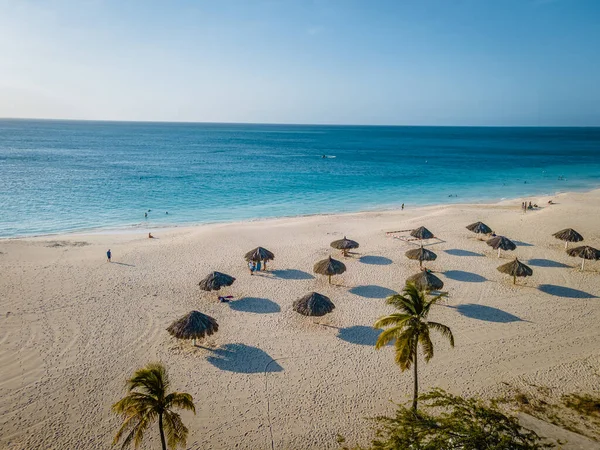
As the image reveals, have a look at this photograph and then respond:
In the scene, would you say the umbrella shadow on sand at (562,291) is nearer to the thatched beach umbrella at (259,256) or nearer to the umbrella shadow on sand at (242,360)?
the thatched beach umbrella at (259,256)

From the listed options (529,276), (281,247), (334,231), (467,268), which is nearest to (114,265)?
(281,247)

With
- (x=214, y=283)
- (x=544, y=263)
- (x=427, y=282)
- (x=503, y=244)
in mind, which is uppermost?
(x=503, y=244)

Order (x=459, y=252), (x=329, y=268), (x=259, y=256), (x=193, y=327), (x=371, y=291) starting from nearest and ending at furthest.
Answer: (x=193, y=327) < (x=371, y=291) < (x=329, y=268) < (x=259, y=256) < (x=459, y=252)

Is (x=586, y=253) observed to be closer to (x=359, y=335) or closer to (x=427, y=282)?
(x=427, y=282)

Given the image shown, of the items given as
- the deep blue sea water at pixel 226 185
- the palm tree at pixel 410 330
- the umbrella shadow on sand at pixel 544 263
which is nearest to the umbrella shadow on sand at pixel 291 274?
the palm tree at pixel 410 330

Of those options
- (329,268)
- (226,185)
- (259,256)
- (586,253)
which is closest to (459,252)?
(586,253)

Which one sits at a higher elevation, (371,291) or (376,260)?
(376,260)

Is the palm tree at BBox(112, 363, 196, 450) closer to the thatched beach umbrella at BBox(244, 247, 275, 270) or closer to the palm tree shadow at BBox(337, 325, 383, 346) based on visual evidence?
the palm tree shadow at BBox(337, 325, 383, 346)
